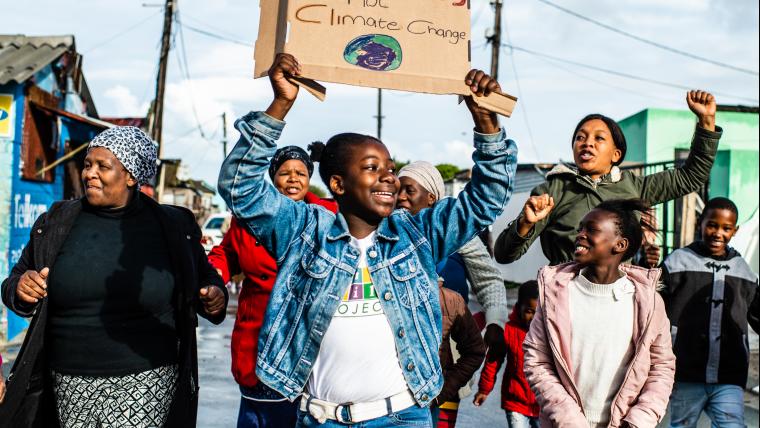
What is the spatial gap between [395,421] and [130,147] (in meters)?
1.83

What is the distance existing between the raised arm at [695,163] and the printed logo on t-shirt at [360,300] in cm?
211

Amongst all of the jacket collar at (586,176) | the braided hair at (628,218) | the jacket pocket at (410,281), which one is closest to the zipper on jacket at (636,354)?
the braided hair at (628,218)

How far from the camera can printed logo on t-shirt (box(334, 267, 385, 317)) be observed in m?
2.93

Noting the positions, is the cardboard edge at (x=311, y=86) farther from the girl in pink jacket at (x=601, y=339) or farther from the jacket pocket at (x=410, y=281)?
the girl in pink jacket at (x=601, y=339)

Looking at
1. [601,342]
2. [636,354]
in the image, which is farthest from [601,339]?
[636,354]

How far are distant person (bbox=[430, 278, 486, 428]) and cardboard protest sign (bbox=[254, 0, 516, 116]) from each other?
1.52 meters

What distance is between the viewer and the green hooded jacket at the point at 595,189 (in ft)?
14.1

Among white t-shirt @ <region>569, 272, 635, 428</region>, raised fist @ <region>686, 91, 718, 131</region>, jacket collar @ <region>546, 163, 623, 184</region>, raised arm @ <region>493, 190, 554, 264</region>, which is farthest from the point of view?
jacket collar @ <region>546, 163, 623, 184</region>

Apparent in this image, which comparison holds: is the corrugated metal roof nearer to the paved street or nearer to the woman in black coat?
the paved street

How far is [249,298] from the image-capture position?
4.16 m

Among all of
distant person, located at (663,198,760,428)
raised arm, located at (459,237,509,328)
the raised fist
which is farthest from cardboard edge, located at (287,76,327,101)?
distant person, located at (663,198,760,428)

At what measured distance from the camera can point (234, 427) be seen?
6.89 m

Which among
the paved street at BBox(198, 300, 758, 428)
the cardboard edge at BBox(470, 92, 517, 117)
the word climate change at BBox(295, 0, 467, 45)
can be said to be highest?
the word climate change at BBox(295, 0, 467, 45)

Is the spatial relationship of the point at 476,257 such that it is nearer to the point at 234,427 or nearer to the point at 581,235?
the point at 581,235
